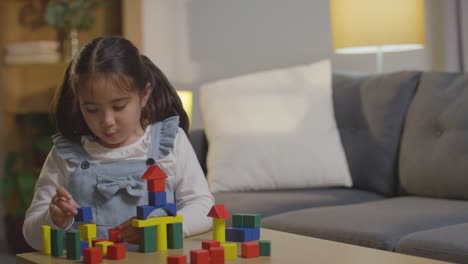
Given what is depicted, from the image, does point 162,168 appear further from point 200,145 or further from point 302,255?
point 200,145

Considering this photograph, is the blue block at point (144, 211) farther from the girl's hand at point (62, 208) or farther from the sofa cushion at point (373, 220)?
the sofa cushion at point (373, 220)

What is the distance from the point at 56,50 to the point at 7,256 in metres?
1.11

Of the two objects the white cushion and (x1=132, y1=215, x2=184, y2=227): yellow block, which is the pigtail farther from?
the white cushion

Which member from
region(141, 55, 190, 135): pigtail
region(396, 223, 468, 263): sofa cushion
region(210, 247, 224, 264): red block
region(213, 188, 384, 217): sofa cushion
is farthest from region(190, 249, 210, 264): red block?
region(213, 188, 384, 217): sofa cushion

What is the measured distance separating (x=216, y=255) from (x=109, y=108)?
1.36ft

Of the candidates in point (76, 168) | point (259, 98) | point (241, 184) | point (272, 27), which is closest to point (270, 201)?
point (241, 184)

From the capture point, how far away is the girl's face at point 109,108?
4.96 feet

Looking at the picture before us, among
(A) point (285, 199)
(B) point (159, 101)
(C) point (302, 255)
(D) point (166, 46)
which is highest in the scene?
(D) point (166, 46)

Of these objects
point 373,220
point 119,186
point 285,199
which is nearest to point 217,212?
point 119,186

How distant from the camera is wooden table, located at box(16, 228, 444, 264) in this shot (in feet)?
4.18

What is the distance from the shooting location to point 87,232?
4.62 feet

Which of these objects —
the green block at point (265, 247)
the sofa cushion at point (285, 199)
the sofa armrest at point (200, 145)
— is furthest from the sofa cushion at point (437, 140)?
the green block at point (265, 247)

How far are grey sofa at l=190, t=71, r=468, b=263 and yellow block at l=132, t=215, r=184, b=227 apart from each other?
694mm

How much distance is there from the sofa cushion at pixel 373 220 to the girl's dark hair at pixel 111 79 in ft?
1.64
